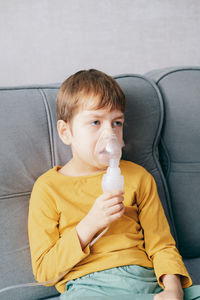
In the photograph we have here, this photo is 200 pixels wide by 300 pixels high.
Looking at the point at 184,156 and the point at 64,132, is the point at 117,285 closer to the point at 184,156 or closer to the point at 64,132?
the point at 64,132

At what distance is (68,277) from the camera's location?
1.07 m

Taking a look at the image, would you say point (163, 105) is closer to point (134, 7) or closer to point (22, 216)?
point (134, 7)

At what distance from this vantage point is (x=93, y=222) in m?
0.98

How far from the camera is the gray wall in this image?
1505 millimetres

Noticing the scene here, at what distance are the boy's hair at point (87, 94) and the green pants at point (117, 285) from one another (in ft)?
1.67

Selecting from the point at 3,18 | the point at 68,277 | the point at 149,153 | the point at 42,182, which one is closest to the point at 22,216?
the point at 42,182

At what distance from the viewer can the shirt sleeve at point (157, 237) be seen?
3.36 ft

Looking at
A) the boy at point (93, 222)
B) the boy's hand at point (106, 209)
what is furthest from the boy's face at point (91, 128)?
the boy's hand at point (106, 209)

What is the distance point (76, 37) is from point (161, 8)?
48 cm

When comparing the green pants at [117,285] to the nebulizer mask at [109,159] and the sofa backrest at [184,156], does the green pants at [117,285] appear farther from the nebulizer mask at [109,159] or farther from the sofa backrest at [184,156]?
the sofa backrest at [184,156]

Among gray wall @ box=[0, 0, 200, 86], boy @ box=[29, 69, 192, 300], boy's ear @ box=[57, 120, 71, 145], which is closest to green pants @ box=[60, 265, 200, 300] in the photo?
boy @ box=[29, 69, 192, 300]

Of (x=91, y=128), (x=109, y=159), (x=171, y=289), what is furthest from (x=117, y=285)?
(x=91, y=128)

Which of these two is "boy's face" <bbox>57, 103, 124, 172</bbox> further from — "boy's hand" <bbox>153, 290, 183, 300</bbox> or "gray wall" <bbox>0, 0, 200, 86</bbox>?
"gray wall" <bbox>0, 0, 200, 86</bbox>

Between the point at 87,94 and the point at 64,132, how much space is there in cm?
17
